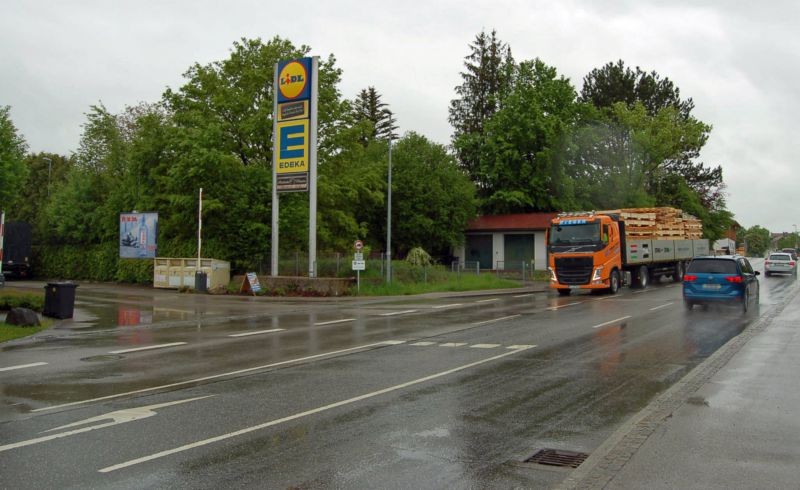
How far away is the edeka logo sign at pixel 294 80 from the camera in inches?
1156

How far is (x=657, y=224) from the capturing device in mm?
33906

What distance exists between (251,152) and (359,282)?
972 centimetres

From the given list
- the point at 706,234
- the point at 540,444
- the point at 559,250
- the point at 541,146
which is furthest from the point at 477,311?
the point at 706,234

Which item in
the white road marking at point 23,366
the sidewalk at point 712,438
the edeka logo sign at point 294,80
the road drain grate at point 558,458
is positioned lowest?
the white road marking at point 23,366

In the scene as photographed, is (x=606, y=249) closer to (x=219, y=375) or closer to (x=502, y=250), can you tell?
(x=219, y=375)

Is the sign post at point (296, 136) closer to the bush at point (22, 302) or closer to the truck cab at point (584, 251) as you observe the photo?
the truck cab at point (584, 251)

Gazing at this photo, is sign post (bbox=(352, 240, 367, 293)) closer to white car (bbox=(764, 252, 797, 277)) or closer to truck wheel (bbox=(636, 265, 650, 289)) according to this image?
truck wheel (bbox=(636, 265, 650, 289))

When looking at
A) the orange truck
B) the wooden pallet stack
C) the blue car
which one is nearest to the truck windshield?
the orange truck

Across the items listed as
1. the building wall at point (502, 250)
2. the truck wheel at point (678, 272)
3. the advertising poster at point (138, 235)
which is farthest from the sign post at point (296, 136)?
the truck wheel at point (678, 272)

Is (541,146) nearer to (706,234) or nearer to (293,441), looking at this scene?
(706,234)

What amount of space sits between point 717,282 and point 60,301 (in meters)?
19.7

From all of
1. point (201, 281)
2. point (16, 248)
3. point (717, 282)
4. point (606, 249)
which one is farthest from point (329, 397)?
point (16, 248)

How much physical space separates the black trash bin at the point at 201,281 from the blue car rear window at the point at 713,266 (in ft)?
67.6

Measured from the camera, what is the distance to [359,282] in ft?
99.9
